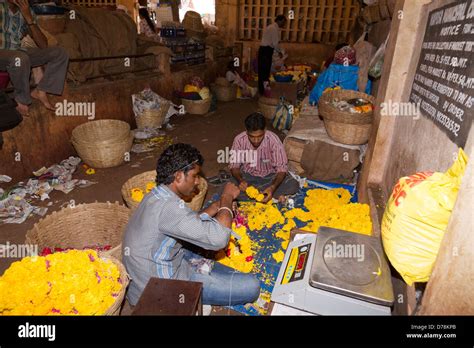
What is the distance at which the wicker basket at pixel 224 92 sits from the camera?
Result: 10609 mm

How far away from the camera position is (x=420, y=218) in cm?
143

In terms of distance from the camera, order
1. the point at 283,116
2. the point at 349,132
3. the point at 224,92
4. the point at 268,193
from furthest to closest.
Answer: the point at 224,92 < the point at 283,116 < the point at 349,132 < the point at 268,193

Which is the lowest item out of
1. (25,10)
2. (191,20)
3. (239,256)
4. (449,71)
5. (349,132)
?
(239,256)

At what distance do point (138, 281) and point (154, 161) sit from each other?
3758 millimetres

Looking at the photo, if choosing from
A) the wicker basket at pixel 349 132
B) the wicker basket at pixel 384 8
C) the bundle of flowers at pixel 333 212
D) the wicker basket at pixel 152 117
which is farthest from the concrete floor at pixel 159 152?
the wicker basket at pixel 384 8

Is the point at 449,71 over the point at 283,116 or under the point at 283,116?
over

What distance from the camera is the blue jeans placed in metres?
2.59

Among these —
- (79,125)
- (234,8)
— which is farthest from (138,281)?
(234,8)

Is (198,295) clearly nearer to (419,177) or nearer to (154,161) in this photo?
(419,177)

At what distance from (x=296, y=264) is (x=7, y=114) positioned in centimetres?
443

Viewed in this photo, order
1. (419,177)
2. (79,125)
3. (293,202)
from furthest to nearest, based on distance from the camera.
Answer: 1. (79,125)
2. (293,202)
3. (419,177)

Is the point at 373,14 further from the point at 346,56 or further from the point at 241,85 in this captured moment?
the point at 241,85

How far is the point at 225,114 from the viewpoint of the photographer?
30.4 feet

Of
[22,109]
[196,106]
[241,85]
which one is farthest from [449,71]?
[241,85]
